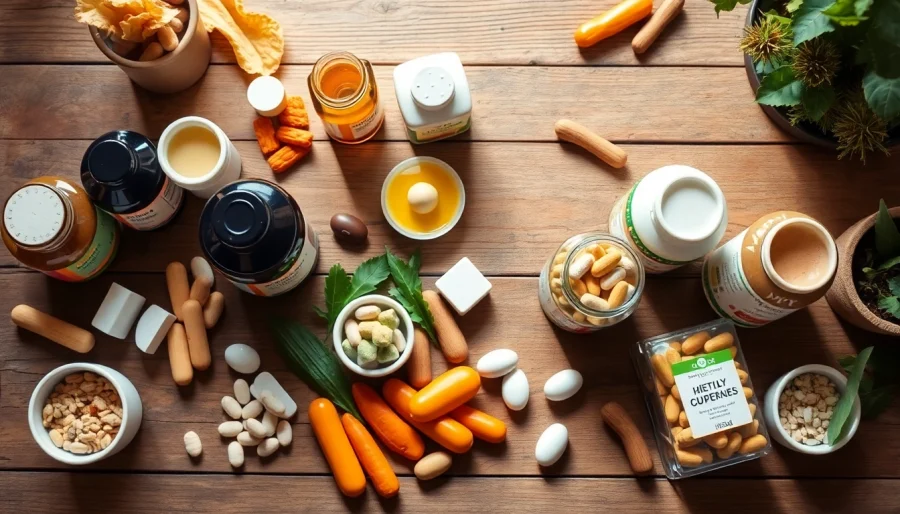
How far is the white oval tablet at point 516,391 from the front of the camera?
2.65 ft

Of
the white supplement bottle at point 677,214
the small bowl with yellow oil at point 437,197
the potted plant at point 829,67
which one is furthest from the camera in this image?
the small bowl with yellow oil at point 437,197

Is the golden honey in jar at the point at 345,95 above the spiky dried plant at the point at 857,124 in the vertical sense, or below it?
below

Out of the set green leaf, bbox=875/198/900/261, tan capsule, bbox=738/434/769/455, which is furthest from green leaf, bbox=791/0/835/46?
tan capsule, bbox=738/434/769/455

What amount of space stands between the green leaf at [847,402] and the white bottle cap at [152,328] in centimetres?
79

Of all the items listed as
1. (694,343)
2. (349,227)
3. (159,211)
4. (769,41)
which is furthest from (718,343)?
(159,211)

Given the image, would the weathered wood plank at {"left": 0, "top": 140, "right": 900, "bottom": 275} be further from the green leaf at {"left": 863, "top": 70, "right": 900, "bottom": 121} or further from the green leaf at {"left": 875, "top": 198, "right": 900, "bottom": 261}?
the green leaf at {"left": 863, "top": 70, "right": 900, "bottom": 121}

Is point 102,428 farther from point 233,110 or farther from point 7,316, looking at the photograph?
point 233,110

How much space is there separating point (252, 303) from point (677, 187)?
0.54m

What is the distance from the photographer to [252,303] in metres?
0.85

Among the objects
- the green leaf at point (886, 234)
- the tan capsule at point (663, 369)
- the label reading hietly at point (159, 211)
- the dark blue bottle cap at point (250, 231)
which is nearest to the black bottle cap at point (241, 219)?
the dark blue bottle cap at point (250, 231)

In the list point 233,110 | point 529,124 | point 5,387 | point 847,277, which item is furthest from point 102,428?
point 847,277

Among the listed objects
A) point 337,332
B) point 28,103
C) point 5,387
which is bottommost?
point 5,387

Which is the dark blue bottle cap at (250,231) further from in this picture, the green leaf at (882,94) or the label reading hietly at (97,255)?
the green leaf at (882,94)

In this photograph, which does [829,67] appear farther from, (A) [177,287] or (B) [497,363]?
(A) [177,287]
